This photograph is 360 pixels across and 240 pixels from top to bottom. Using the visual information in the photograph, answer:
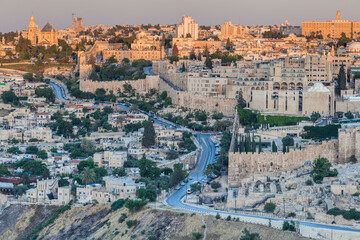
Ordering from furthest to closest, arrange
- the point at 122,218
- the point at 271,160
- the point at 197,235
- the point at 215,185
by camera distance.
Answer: the point at 271,160 → the point at 215,185 → the point at 122,218 → the point at 197,235

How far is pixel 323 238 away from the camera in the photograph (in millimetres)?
35906

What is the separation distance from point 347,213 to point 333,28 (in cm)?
6744

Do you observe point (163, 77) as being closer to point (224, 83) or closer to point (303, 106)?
point (224, 83)

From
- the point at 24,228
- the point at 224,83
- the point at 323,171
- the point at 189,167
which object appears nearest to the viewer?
the point at 323,171

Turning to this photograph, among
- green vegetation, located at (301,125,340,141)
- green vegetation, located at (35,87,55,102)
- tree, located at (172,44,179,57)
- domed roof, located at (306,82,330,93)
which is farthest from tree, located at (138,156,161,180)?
tree, located at (172,44,179,57)

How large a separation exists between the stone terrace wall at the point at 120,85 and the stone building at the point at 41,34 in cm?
2616

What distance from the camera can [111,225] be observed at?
140 ft

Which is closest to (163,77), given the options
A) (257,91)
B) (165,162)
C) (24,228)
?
(257,91)

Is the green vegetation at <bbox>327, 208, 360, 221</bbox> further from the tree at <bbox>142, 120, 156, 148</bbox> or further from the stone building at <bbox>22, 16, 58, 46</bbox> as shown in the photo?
the stone building at <bbox>22, 16, 58, 46</bbox>

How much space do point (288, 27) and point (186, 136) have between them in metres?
60.4

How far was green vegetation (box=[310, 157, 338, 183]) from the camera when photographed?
137ft

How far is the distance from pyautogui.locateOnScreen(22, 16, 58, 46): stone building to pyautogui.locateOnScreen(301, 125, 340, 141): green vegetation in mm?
53681

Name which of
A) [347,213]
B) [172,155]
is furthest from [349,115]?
[347,213]

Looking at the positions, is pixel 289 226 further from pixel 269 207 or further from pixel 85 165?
pixel 85 165
